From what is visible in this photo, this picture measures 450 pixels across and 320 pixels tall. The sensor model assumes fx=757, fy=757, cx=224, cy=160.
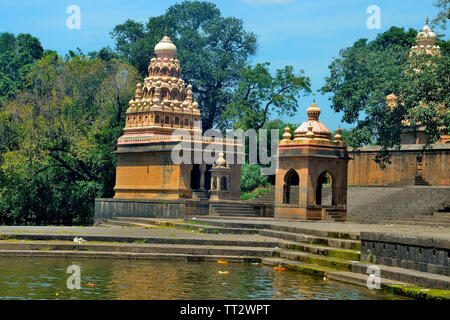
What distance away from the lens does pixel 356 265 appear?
51.6ft

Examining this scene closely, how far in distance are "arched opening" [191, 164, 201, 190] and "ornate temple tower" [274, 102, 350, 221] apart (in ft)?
28.7

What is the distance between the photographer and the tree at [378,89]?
28.8 metres

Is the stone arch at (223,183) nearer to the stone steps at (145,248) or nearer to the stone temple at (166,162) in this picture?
the stone temple at (166,162)

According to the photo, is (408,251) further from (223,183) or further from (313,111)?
(223,183)

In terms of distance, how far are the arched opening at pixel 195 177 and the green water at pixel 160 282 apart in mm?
21294

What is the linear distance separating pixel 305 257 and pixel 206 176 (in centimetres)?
2408

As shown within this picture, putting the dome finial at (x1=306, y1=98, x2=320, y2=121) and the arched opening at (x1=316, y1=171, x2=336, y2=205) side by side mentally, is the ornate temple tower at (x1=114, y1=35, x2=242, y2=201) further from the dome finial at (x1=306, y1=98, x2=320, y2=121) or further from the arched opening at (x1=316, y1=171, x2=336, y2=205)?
the dome finial at (x1=306, y1=98, x2=320, y2=121)

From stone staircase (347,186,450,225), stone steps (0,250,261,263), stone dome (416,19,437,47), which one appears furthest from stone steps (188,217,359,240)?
stone dome (416,19,437,47)

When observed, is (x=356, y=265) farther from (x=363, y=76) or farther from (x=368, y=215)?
(x=363, y=76)

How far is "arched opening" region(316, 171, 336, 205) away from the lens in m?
31.4

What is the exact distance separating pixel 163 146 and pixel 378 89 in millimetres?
11152


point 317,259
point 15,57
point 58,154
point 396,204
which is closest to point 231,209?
point 396,204

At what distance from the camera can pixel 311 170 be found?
30375mm
